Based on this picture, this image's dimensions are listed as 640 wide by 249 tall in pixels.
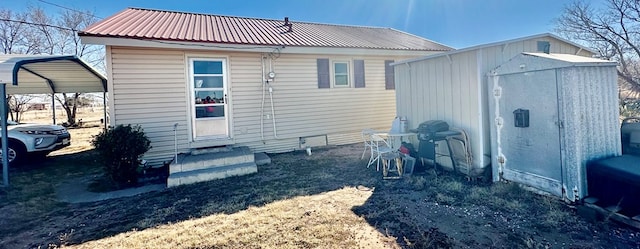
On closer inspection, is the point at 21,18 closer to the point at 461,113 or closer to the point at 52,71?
the point at 52,71

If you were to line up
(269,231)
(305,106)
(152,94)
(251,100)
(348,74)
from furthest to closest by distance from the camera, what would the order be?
(348,74) → (305,106) → (251,100) → (152,94) → (269,231)

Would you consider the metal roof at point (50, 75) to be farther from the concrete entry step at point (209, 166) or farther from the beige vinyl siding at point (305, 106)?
the beige vinyl siding at point (305, 106)

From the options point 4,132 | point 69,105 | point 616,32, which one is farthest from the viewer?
point 69,105

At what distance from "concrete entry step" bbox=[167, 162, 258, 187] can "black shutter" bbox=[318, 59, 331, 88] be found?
122 inches

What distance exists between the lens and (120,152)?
195 inches


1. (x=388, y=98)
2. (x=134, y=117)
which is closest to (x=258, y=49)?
(x=134, y=117)

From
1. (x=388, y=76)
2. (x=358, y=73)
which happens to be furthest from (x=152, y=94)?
(x=388, y=76)

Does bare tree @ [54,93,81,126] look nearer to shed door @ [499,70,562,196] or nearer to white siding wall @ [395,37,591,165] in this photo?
white siding wall @ [395,37,591,165]

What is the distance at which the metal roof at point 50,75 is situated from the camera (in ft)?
16.5

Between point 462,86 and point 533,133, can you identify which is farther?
point 462,86

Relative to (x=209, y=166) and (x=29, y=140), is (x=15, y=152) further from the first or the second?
(x=209, y=166)

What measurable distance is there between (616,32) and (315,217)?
1653cm

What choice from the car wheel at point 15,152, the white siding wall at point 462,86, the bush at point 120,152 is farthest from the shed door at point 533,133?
the car wheel at point 15,152

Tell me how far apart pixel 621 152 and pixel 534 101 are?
123 cm
